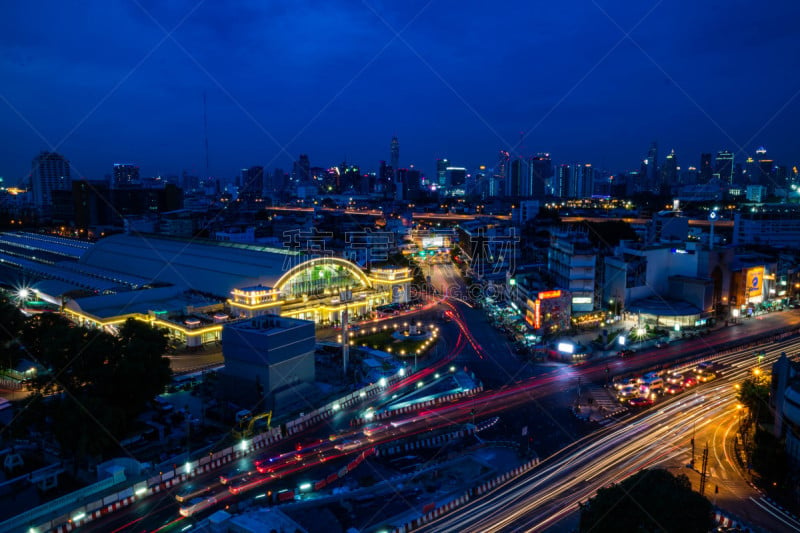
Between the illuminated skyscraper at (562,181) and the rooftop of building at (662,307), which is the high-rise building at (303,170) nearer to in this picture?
the illuminated skyscraper at (562,181)

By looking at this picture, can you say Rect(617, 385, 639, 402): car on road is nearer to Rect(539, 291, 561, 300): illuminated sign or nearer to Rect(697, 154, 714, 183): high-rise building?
Rect(539, 291, 561, 300): illuminated sign

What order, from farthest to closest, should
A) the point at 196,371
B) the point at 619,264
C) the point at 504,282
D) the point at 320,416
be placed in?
the point at 504,282
the point at 619,264
the point at 196,371
the point at 320,416

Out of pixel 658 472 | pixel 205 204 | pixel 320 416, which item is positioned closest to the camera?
pixel 658 472

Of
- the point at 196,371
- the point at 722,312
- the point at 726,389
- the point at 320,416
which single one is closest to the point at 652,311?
the point at 722,312

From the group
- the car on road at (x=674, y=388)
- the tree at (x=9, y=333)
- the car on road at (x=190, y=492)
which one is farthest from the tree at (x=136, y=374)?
the car on road at (x=674, y=388)

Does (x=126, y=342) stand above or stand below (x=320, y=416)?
above

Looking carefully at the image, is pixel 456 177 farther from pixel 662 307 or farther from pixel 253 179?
pixel 662 307

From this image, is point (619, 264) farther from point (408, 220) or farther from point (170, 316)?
point (408, 220)
